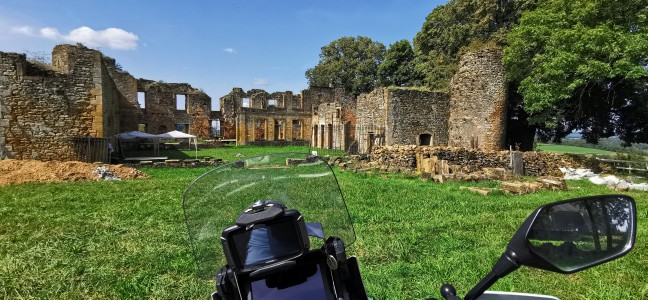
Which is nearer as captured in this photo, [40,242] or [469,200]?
[40,242]

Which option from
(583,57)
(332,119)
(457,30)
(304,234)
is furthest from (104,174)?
(457,30)

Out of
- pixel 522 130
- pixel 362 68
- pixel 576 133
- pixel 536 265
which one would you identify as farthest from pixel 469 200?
pixel 362 68

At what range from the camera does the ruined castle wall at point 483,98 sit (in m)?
19.9

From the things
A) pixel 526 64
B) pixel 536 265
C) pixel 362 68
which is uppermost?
pixel 362 68

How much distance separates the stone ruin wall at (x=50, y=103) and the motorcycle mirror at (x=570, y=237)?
17778 mm

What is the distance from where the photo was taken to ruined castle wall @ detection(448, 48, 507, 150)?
19859 millimetres

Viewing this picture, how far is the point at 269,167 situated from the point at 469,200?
7.69m

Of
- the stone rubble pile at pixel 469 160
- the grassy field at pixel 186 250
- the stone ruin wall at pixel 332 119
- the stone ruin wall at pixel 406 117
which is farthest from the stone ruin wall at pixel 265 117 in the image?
the grassy field at pixel 186 250

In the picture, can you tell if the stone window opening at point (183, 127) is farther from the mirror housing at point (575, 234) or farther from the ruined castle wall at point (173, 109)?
the mirror housing at point (575, 234)

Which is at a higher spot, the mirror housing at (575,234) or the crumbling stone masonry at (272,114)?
the crumbling stone masonry at (272,114)

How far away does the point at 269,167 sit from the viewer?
2037 mm

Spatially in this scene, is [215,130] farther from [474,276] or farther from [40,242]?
[474,276]

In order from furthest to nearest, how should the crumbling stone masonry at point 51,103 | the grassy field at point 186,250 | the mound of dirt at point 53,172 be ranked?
the crumbling stone masonry at point 51,103, the mound of dirt at point 53,172, the grassy field at point 186,250

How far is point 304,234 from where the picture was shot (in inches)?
62.4
